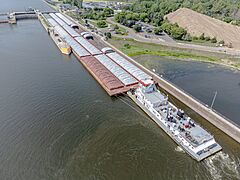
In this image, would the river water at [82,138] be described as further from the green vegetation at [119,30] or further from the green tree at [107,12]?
the green tree at [107,12]

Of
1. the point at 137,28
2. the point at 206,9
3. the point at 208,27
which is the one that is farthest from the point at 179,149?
the point at 206,9

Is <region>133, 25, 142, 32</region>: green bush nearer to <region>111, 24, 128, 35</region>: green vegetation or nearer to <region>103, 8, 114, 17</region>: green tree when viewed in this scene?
<region>111, 24, 128, 35</region>: green vegetation

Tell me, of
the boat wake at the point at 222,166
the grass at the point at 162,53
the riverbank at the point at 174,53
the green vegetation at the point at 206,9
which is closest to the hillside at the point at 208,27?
the riverbank at the point at 174,53

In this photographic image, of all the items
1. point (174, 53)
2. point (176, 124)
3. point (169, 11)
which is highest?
point (169, 11)

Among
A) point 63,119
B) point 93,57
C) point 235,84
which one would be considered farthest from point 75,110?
point 235,84

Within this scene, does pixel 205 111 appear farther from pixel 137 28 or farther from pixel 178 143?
pixel 137 28

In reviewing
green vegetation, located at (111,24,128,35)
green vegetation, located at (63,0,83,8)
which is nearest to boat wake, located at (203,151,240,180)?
green vegetation, located at (111,24,128,35)

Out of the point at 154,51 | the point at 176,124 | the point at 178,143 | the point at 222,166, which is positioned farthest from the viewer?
the point at 154,51
